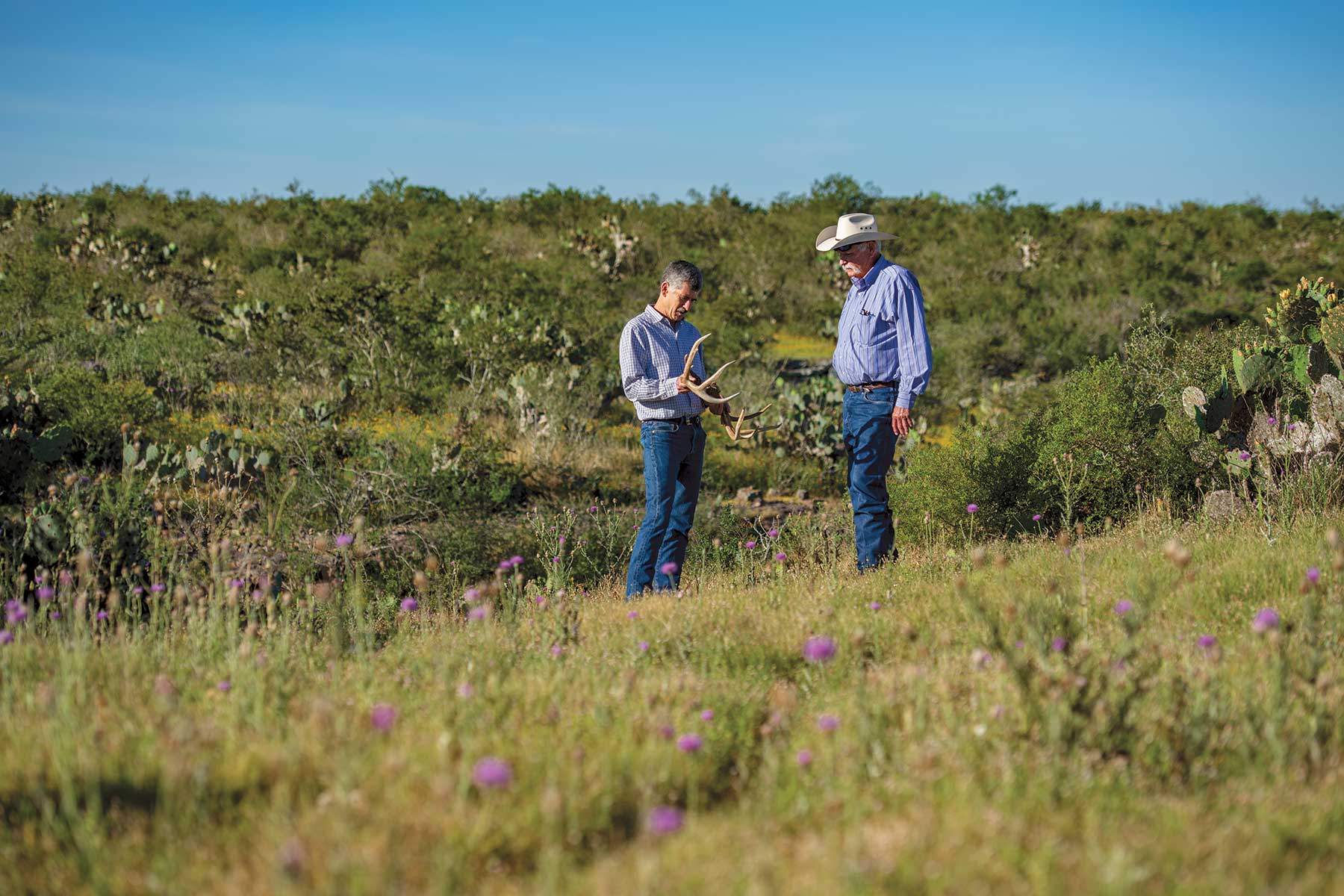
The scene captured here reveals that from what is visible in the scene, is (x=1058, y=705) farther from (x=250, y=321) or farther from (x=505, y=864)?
(x=250, y=321)

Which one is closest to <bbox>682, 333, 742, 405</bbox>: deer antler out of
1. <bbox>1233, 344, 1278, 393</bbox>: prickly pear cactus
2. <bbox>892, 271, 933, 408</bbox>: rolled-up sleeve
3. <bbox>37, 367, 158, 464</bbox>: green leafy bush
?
<bbox>892, 271, 933, 408</bbox>: rolled-up sleeve

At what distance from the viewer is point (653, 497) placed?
5215 millimetres

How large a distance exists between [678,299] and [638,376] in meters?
0.44

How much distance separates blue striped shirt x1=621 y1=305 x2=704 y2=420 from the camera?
16.7ft

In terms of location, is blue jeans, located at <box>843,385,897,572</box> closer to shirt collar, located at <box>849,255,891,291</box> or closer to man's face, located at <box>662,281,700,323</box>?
shirt collar, located at <box>849,255,891,291</box>

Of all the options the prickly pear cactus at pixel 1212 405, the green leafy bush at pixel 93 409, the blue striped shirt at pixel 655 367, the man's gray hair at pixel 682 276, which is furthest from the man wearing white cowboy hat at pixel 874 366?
the green leafy bush at pixel 93 409

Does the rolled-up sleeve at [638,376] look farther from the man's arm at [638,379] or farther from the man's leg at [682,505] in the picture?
the man's leg at [682,505]

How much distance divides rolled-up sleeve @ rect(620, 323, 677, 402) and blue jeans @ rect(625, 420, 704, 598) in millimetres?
169

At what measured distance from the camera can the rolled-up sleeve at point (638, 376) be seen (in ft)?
16.7

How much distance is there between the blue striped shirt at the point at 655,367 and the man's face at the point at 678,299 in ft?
0.23

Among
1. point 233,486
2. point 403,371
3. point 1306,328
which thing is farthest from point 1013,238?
point 233,486

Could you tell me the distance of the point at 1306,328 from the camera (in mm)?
6574

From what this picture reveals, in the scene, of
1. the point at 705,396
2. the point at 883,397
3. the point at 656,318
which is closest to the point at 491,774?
the point at 705,396

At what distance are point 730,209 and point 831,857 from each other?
1293 inches
